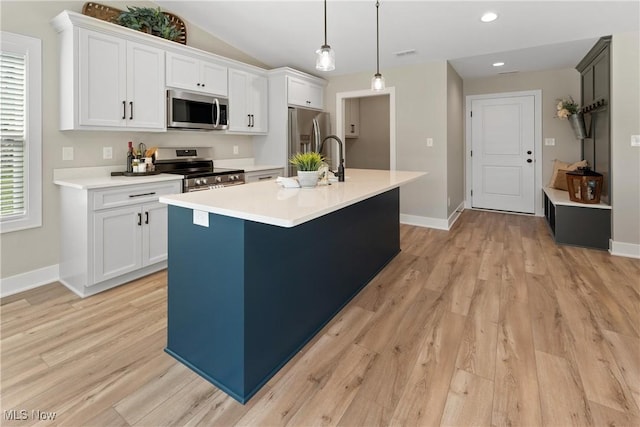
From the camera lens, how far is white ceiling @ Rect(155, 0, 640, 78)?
133 inches

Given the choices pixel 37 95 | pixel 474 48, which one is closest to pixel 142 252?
pixel 37 95

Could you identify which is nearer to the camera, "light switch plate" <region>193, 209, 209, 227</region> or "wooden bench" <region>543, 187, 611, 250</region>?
"light switch plate" <region>193, 209, 209, 227</region>

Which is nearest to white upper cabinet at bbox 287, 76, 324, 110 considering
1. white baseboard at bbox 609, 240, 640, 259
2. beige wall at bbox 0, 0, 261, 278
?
beige wall at bbox 0, 0, 261, 278

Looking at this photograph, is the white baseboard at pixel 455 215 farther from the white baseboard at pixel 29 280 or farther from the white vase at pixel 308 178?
the white baseboard at pixel 29 280

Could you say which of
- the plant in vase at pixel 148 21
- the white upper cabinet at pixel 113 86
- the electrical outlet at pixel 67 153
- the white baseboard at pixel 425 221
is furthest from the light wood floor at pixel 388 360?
the plant in vase at pixel 148 21

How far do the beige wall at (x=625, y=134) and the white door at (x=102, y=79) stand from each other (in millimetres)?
4747

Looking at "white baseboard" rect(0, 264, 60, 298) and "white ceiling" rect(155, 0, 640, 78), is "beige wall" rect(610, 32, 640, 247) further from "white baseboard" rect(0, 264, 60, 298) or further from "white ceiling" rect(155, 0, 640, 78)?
"white baseboard" rect(0, 264, 60, 298)

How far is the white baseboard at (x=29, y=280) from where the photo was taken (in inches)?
109

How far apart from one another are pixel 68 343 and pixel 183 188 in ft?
5.27

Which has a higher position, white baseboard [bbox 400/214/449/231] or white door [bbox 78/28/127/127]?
white door [bbox 78/28/127/127]

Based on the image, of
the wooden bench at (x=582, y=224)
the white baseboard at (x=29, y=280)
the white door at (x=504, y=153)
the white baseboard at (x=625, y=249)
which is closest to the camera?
the white baseboard at (x=29, y=280)

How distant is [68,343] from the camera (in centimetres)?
208

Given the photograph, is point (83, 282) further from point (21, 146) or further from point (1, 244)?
point (21, 146)

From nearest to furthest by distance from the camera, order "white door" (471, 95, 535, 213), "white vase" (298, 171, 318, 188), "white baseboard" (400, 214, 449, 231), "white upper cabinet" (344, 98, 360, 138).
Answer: "white vase" (298, 171, 318, 188) → "white baseboard" (400, 214, 449, 231) → "white door" (471, 95, 535, 213) → "white upper cabinet" (344, 98, 360, 138)
